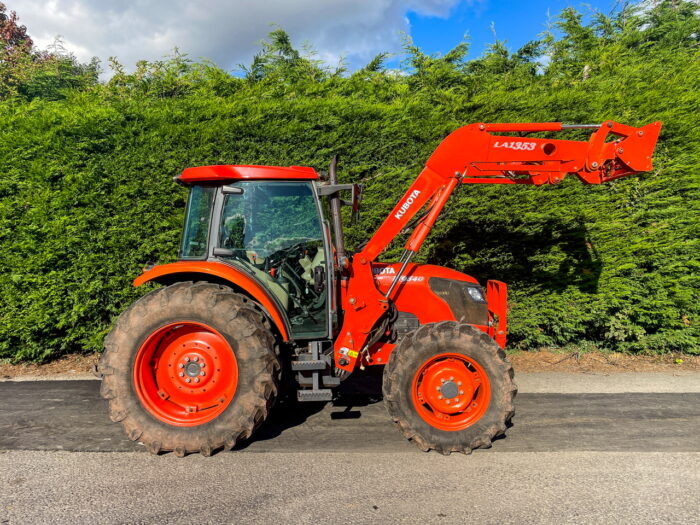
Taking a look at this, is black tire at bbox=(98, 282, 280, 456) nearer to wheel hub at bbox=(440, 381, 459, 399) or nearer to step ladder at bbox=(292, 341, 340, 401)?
step ladder at bbox=(292, 341, 340, 401)

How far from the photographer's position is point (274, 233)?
3.17m

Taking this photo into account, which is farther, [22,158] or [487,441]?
[22,158]

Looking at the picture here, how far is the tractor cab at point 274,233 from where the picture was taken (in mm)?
3137

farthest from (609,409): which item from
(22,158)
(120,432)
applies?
(22,158)

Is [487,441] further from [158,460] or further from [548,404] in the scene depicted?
[158,460]

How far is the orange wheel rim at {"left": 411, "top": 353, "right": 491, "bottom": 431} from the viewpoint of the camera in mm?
2998

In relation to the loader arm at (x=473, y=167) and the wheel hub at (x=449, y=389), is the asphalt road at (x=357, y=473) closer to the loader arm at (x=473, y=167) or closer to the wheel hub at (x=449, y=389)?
the wheel hub at (x=449, y=389)

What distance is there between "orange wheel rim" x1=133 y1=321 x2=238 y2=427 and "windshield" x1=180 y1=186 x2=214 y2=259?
23.5 inches

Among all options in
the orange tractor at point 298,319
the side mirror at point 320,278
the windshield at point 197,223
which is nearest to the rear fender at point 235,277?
the orange tractor at point 298,319

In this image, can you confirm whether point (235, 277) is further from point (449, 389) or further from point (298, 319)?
point (449, 389)

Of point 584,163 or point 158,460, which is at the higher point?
point 584,163

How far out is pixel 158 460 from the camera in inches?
112

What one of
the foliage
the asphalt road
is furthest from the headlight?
the foliage

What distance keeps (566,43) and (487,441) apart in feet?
26.3
